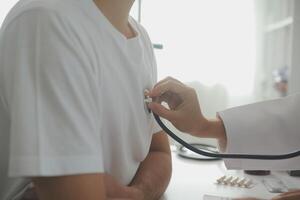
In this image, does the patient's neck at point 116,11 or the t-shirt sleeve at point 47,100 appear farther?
the patient's neck at point 116,11

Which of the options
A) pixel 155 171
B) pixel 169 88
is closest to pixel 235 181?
pixel 155 171

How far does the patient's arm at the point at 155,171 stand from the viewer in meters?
0.76

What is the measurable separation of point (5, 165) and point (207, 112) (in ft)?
3.79

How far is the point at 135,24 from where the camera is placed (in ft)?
2.72

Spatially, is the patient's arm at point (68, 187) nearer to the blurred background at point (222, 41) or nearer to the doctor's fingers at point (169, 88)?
the doctor's fingers at point (169, 88)

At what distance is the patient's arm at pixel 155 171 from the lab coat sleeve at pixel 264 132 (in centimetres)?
16

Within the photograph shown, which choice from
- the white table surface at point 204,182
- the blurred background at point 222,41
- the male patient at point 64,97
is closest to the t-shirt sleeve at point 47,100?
the male patient at point 64,97

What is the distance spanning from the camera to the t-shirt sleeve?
45cm

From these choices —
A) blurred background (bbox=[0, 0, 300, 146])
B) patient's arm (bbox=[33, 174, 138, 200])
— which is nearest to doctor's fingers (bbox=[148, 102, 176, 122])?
patient's arm (bbox=[33, 174, 138, 200])

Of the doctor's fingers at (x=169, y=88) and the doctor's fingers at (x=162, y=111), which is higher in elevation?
the doctor's fingers at (x=169, y=88)

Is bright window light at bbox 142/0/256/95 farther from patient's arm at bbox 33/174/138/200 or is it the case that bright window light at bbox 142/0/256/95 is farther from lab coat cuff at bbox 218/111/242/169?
patient's arm at bbox 33/174/138/200

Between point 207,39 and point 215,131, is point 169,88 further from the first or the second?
point 207,39

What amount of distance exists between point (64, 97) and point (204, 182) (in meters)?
0.57

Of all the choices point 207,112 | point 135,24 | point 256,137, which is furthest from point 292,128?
point 207,112
